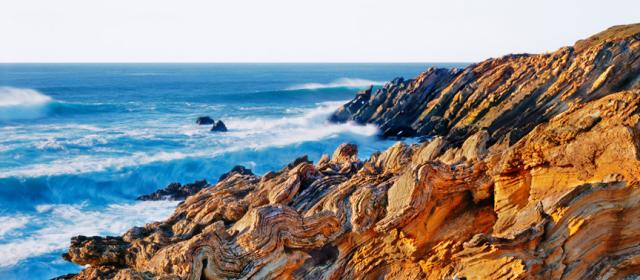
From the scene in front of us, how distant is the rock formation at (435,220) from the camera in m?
8.56

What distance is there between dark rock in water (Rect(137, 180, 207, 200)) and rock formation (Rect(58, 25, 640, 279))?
40.6ft

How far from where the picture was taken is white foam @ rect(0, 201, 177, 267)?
20000 millimetres

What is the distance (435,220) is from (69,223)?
18075 millimetres

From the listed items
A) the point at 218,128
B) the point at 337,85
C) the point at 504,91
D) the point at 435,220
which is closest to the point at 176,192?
the point at 435,220

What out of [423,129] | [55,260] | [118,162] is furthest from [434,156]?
[423,129]

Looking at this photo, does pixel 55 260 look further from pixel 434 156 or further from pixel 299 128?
pixel 299 128

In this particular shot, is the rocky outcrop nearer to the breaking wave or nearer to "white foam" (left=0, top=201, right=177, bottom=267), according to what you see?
"white foam" (left=0, top=201, right=177, bottom=267)

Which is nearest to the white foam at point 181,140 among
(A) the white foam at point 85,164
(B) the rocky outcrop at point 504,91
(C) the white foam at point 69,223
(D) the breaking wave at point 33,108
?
(A) the white foam at point 85,164

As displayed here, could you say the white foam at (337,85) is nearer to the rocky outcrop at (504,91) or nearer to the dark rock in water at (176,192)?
the rocky outcrop at (504,91)

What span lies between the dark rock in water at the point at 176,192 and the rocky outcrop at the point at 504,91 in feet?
38.9

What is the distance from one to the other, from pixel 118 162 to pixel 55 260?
54.8 feet

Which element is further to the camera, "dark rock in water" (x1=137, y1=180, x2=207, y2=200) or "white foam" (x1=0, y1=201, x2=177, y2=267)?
"dark rock in water" (x1=137, y1=180, x2=207, y2=200)

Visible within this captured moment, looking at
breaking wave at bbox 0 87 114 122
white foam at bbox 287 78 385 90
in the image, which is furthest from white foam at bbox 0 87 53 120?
white foam at bbox 287 78 385 90

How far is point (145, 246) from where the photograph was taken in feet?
37.7
